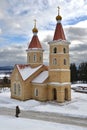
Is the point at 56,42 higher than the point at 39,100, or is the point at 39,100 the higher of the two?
the point at 56,42

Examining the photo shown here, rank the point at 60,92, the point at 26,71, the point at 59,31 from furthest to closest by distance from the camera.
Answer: the point at 26,71 → the point at 59,31 → the point at 60,92

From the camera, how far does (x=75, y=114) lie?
791 inches

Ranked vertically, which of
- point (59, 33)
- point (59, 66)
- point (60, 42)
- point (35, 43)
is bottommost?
point (59, 66)

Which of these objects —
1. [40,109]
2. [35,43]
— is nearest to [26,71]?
[35,43]

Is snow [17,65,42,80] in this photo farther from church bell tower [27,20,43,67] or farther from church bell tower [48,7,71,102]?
church bell tower [48,7,71,102]

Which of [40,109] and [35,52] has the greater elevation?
[35,52]

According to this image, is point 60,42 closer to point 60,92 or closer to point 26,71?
point 60,92

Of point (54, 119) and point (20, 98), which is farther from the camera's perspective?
point (20, 98)

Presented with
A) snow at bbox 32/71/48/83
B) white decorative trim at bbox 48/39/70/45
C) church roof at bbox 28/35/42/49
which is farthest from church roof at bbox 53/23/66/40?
snow at bbox 32/71/48/83

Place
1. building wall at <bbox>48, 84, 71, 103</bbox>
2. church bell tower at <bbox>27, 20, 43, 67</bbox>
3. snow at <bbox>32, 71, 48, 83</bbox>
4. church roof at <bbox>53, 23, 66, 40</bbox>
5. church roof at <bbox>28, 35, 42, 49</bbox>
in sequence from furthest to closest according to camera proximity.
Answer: church roof at <bbox>28, 35, 42, 49</bbox> → church bell tower at <bbox>27, 20, 43, 67</bbox> → snow at <bbox>32, 71, 48, 83</bbox> → church roof at <bbox>53, 23, 66, 40</bbox> → building wall at <bbox>48, 84, 71, 103</bbox>

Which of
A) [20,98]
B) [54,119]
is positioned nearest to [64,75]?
[20,98]

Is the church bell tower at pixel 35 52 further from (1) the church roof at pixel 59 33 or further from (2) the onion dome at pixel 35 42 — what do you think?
(1) the church roof at pixel 59 33

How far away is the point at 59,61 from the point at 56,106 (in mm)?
5769

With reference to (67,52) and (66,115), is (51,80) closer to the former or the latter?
(67,52)
